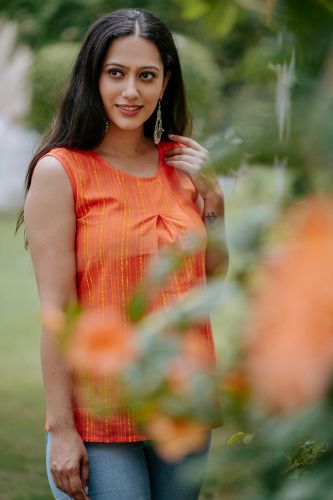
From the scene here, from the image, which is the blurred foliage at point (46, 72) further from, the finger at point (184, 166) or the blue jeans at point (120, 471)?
the blue jeans at point (120, 471)

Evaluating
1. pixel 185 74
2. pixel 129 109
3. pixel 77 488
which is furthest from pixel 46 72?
pixel 77 488

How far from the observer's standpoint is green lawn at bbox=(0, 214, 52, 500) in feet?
17.8

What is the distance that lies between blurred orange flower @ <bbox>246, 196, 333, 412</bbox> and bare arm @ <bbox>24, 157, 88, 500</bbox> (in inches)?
59.0

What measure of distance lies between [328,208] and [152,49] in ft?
5.92

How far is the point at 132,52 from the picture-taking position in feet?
7.73

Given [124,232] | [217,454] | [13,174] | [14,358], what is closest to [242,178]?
[217,454]

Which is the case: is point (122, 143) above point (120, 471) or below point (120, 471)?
above

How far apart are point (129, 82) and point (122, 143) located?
0.65 ft

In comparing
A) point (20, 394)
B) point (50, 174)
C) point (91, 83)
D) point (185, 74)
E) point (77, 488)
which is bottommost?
point (20, 394)

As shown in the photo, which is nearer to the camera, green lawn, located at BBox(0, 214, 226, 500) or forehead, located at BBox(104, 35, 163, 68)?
forehead, located at BBox(104, 35, 163, 68)

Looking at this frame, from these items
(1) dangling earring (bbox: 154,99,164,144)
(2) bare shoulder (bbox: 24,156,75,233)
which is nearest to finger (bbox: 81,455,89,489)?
(2) bare shoulder (bbox: 24,156,75,233)

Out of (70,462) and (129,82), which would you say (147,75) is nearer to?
(129,82)

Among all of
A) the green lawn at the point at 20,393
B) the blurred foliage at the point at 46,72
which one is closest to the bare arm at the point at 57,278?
the green lawn at the point at 20,393

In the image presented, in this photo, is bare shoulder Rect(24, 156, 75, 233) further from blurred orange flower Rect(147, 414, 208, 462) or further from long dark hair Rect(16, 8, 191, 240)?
blurred orange flower Rect(147, 414, 208, 462)
